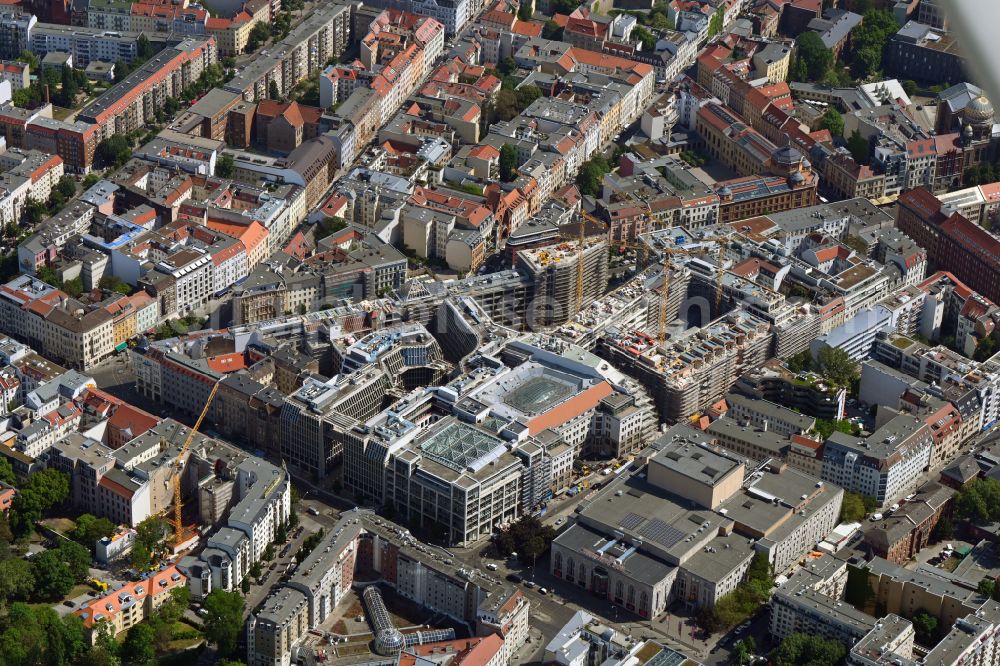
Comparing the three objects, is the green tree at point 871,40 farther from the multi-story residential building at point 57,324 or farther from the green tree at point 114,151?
the multi-story residential building at point 57,324

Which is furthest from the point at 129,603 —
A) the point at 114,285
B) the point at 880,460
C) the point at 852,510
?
the point at 880,460

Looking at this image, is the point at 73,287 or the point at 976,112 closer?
the point at 73,287

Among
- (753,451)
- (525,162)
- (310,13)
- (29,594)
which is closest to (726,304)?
(753,451)

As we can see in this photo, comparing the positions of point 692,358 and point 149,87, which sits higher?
point 149,87

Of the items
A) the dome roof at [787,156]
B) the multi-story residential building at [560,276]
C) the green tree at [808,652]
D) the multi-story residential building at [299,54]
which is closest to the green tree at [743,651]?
the green tree at [808,652]

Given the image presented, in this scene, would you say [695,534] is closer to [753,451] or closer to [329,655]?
[753,451]

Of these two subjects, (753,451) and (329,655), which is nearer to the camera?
(329,655)

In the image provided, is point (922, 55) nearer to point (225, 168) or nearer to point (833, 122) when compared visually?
point (833, 122)
